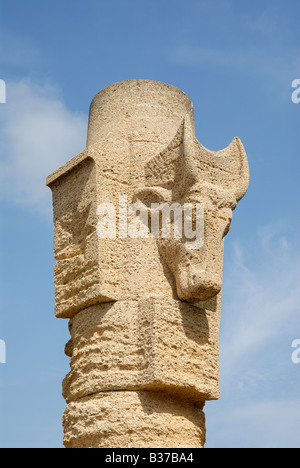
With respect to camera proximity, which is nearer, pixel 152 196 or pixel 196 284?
pixel 196 284

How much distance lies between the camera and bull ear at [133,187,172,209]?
283 inches

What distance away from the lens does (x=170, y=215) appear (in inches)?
281

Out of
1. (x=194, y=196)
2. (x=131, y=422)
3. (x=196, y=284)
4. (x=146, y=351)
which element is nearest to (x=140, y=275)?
(x=196, y=284)

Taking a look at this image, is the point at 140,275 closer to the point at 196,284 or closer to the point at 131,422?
the point at 196,284

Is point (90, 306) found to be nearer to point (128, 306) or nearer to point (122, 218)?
point (128, 306)

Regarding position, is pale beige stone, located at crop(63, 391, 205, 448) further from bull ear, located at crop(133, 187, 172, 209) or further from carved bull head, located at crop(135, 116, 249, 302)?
bull ear, located at crop(133, 187, 172, 209)

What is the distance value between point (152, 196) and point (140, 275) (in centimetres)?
84

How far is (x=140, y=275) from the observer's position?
704 centimetres

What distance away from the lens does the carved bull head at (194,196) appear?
687 cm

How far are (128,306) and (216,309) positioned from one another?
106 cm

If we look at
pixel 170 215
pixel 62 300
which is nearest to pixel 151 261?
pixel 170 215

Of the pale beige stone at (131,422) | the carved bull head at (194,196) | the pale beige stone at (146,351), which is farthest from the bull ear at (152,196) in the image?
the pale beige stone at (131,422)
